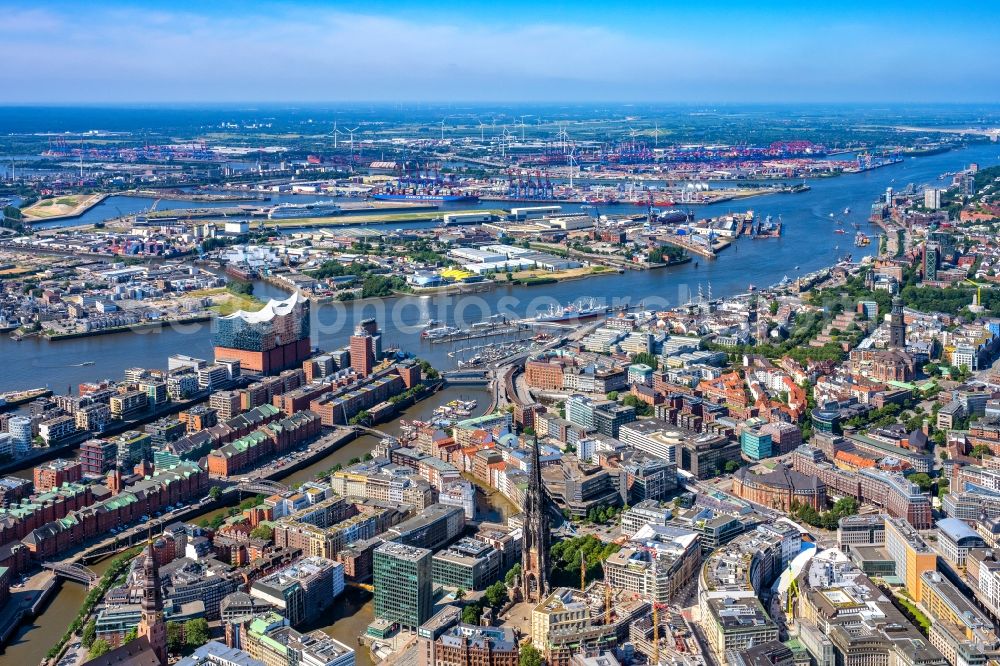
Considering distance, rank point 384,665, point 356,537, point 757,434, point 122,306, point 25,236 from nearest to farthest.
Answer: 1. point 384,665
2. point 356,537
3. point 757,434
4. point 122,306
5. point 25,236

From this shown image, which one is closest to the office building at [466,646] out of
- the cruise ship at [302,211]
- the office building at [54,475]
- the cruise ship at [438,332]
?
the office building at [54,475]

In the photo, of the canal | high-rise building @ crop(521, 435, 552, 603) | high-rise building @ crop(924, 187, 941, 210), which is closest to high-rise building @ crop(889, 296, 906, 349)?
the canal

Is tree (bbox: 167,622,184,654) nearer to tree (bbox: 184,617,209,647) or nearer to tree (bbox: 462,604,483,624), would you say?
tree (bbox: 184,617,209,647)

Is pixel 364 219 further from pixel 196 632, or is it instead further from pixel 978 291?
pixel 196 632

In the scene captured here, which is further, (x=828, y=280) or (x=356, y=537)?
(x=828, y=280)

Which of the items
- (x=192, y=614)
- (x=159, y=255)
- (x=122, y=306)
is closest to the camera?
(x=192, y=614)

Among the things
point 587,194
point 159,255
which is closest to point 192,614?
point 159,255

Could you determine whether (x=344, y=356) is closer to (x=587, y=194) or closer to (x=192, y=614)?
(x=192, y=614)
